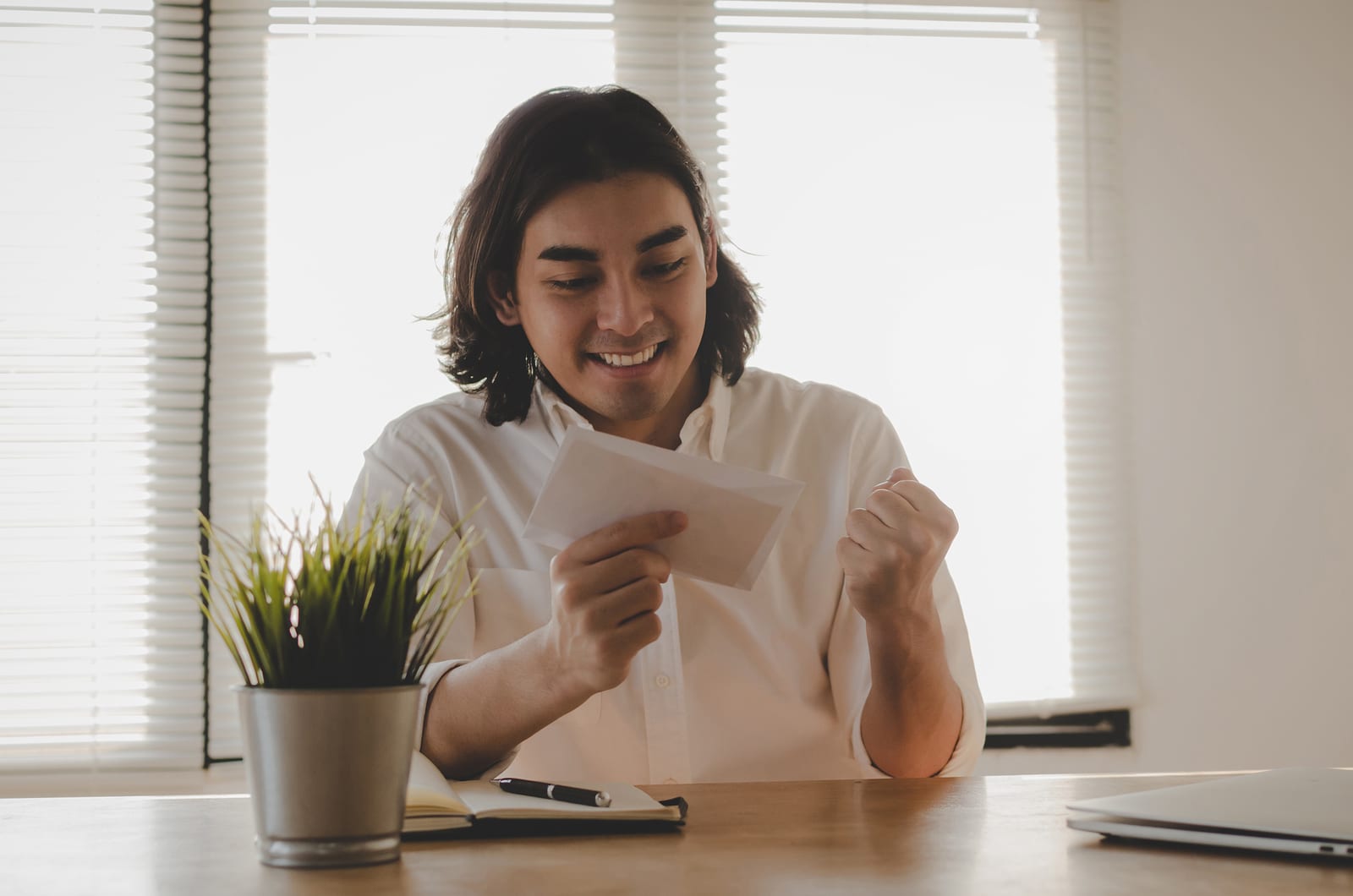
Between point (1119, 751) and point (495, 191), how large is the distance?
2.03 metres

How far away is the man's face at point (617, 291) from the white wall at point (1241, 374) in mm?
1683

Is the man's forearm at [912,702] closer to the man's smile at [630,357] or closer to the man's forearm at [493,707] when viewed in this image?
the man's forearm at [493,707]

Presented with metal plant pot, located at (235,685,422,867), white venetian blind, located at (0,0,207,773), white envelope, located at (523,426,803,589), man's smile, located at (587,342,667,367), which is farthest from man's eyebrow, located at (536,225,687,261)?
white venetian blind, located at (0,0,207,773)

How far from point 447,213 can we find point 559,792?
79.8 inches

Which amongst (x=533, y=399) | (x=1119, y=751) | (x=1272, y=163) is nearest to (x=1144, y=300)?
(x=1272, y=163)

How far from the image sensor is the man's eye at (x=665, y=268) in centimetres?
153

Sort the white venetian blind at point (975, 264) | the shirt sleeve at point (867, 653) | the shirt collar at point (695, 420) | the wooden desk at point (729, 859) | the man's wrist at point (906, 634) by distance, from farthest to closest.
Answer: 1. the white venetian blind at point (975, 264)
2. the shirt collar at point (695, 420)
3. the shirt sleeve at point (867, 653)
4. the man's wrist at point (906, 634)
5. the wooden desk at point (729, 859)

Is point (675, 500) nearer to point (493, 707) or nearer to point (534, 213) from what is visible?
point (493, 707)

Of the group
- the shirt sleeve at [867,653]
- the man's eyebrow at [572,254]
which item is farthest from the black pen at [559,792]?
the man's eyebrow at [572,254]

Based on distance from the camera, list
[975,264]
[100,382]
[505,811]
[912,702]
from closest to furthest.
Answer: [505,811], [912,702], [100,382], [975,264]

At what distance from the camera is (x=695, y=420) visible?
168 cm

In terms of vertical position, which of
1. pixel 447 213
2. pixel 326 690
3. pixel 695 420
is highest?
pixel 447 213

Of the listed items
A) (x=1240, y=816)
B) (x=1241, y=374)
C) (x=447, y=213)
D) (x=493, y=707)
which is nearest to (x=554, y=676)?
(x=493, y=707)

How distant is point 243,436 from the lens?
2.58m
